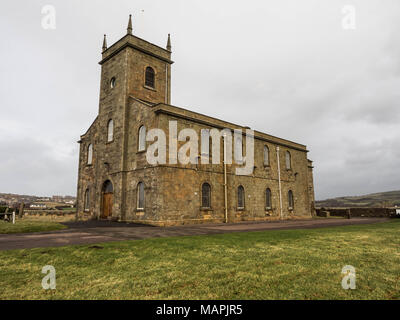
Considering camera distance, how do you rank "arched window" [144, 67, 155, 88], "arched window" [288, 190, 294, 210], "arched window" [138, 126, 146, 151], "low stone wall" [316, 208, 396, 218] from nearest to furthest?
"arched window" [138, 126, 146, 151], "arched window" [144, 67, 155, 88], "arched window" [288, 190, 294, 210], "low stone wall" [316, 208, 396, 218]

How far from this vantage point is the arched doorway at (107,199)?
20573 millimetres

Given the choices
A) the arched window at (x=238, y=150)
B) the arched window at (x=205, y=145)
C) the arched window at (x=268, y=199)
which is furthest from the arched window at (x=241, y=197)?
the arched window at (x=205, y=145)

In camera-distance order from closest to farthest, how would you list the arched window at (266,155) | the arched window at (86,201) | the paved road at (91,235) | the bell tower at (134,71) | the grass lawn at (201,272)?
the grass lawn at (201,272) → the paved road at (91,235) → the bell tower at (134,71) → the arched window at (86,201) → the arched window at (266,155)

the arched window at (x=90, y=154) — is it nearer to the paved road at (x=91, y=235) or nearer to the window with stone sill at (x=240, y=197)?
the paved road at (x=91, y=235)

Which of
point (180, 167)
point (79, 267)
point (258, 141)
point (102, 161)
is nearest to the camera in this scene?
point (79, 267)

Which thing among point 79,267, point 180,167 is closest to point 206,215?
point 180,167

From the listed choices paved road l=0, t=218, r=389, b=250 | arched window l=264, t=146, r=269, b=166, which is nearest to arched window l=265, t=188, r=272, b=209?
arched window l=264, t=146, r=269, b=166

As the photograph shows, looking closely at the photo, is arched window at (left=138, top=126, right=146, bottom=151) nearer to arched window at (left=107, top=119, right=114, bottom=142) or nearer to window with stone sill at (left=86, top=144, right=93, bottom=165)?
arched window at (left=107, top=119, right=114, bottom=142)

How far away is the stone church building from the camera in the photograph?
1808cm

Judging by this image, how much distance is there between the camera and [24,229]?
11789mm

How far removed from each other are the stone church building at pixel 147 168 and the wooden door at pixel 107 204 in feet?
0.27

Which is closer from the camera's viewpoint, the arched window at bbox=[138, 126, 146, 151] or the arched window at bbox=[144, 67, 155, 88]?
the arched window at bbox=[138, 126, 146, 151]
